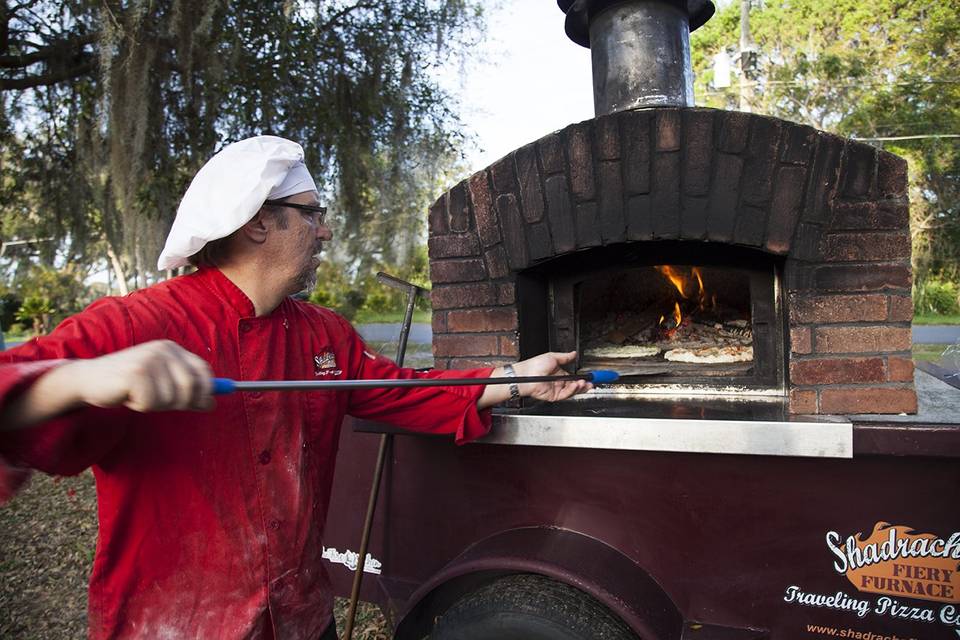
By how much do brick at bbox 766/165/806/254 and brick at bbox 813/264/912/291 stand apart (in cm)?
13

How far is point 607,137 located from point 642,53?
49 centimetres

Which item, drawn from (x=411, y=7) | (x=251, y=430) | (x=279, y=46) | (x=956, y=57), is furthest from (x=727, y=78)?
(x=251, y=430)

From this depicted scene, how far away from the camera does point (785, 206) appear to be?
1871mm

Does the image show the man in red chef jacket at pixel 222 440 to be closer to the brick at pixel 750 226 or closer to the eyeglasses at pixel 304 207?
the eyeglasses at pixel 304 207

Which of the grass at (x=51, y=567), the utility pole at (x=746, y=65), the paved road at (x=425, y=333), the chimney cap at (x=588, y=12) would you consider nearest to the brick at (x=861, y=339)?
the chimney cap at (x=588, y=12)

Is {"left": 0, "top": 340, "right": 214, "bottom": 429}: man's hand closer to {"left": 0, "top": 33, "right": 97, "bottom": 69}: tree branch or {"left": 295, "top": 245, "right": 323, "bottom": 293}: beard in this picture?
{"left": 295, "top": 245, "right": 323, "bottom": 293}: beard

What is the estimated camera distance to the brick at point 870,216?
70.2 inches

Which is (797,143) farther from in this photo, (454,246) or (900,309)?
(454,246)

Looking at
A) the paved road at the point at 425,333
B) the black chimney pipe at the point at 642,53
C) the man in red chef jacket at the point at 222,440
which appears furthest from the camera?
the paved road at the point at 425,333

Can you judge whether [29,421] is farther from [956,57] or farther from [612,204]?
[956,57]

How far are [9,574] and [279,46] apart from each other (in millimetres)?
3931

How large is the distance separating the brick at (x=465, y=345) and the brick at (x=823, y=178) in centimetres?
108

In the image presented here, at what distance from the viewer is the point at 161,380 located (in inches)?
39.3

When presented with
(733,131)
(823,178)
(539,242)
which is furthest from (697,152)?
(539,242)
